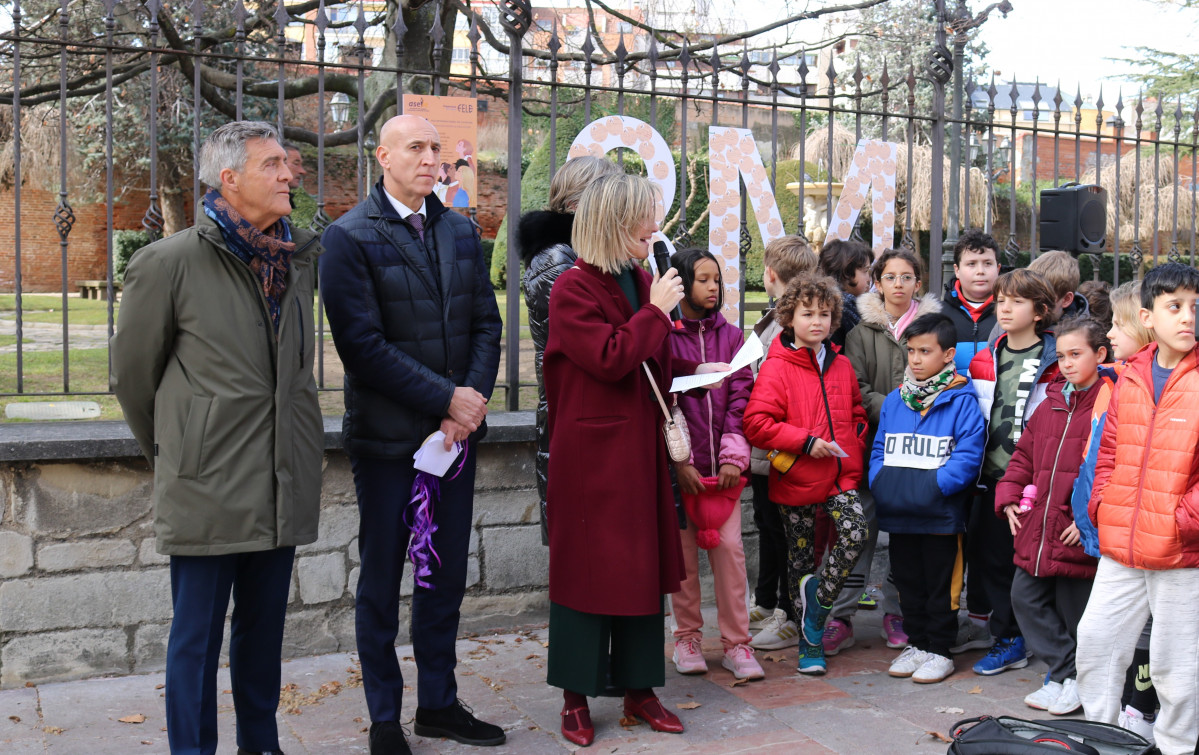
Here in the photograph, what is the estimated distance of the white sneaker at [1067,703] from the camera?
394 centimetres

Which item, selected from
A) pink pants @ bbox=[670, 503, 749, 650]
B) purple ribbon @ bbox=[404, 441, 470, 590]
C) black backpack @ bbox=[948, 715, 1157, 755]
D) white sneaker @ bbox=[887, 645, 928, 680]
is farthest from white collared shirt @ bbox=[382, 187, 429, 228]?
white sneaker @ bbox=[887, 645, 928, 680]

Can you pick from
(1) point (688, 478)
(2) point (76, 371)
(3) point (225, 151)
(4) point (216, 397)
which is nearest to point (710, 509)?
(1) point (688, 478)

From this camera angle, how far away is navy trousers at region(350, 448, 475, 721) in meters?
3.51

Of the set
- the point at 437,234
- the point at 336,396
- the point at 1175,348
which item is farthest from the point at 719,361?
the point at 336,396

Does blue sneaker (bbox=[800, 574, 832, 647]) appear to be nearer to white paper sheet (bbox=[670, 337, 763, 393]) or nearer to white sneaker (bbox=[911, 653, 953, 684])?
white sneaker (bbox=[911, 653, 953, 684])

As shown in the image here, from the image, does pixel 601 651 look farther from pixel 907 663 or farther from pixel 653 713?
pixel 907 663

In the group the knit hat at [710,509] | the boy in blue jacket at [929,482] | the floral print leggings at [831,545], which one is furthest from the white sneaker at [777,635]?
the knit hat at [710,509]

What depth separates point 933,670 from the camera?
4.32 m

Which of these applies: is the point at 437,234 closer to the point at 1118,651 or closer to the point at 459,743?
the point at 459,743

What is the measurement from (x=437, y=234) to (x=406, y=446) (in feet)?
2.37

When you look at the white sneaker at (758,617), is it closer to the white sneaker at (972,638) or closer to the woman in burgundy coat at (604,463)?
the white sneaker at (972,638)

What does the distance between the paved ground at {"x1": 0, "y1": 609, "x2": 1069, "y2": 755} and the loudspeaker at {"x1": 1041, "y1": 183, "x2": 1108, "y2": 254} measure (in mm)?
2980

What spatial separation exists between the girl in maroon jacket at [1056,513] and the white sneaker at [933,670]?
1.18ft

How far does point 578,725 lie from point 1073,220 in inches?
179
